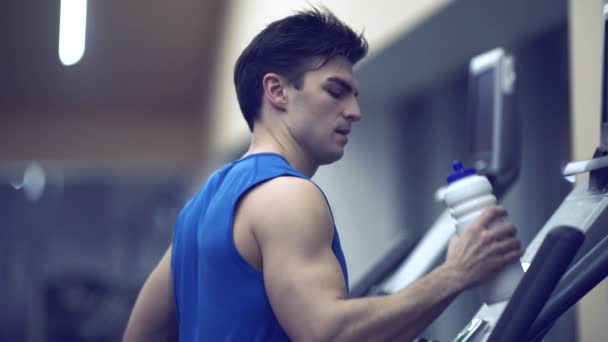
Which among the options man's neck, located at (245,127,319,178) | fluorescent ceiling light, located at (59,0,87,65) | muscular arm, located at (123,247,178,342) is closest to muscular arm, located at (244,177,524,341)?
man's neck, located at (245,127,319,178)

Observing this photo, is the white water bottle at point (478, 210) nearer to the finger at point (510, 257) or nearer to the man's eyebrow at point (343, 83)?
the finger at point (510, 257)

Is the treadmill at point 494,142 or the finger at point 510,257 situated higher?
the treadmill at point 494,142

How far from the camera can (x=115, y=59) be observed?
23.6 ft

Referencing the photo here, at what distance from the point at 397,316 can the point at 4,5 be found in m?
6.05

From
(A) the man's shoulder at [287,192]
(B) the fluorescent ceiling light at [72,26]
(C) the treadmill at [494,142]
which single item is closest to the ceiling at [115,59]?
(B) the fluorescent ceiling light at [72,26]

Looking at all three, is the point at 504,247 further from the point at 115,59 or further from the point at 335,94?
the point at 115,59

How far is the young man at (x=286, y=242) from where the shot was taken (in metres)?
1.18

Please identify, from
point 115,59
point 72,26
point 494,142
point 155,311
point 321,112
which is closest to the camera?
point 321,112

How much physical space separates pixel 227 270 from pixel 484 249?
0.40 m

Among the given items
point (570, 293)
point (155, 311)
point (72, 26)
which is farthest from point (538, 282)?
point (72, 26)

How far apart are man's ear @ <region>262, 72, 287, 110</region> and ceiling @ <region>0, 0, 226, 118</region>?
5321 mm

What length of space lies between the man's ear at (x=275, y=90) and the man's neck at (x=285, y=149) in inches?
2.1

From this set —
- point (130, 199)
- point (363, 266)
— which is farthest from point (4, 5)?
point (363, 266)

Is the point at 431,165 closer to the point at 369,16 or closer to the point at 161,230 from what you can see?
the point at 369,16
